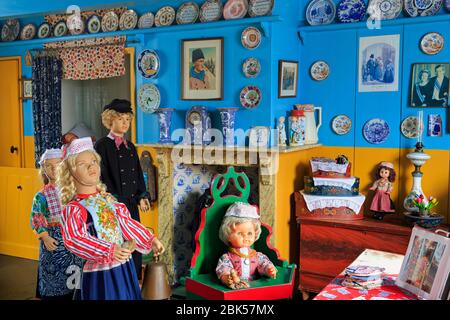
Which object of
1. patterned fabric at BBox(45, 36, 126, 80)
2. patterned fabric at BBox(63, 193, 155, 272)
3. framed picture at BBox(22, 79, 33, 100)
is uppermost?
patterned fabric at BBox(45, 36, 126, 80)

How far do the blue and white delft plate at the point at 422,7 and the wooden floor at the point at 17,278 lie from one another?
282 centimetres

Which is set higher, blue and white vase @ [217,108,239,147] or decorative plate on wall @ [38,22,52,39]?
decorative plate on wall @ [38,22,52,39]

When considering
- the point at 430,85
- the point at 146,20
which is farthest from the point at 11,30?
the point at 430,85

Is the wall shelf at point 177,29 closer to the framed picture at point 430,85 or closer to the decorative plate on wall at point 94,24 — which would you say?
the decorative plate on wall at point 94,24

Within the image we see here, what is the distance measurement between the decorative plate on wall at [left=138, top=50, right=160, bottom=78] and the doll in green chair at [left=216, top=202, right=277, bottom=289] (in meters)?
1.70

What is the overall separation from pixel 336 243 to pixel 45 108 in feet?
8.56

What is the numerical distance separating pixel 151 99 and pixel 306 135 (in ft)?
3.64

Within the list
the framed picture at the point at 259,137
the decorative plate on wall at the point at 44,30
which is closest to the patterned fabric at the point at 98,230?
the framed picture at the point at 259,137

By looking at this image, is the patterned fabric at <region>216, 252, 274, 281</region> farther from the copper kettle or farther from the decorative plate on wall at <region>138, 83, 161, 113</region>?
the decorative plate on wall at <region>138, 83, 161, 113</region>

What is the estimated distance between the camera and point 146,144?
11.5ft

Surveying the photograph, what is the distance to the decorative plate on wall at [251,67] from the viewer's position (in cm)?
317

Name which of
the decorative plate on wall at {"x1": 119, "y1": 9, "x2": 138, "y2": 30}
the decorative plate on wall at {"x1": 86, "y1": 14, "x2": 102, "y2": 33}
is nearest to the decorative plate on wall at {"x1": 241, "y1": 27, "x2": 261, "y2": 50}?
the decorative plate on wall at {"x1": 119, "y1": 9, "x2": 138, "y2": 30}

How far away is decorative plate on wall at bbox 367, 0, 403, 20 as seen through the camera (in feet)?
10.2
